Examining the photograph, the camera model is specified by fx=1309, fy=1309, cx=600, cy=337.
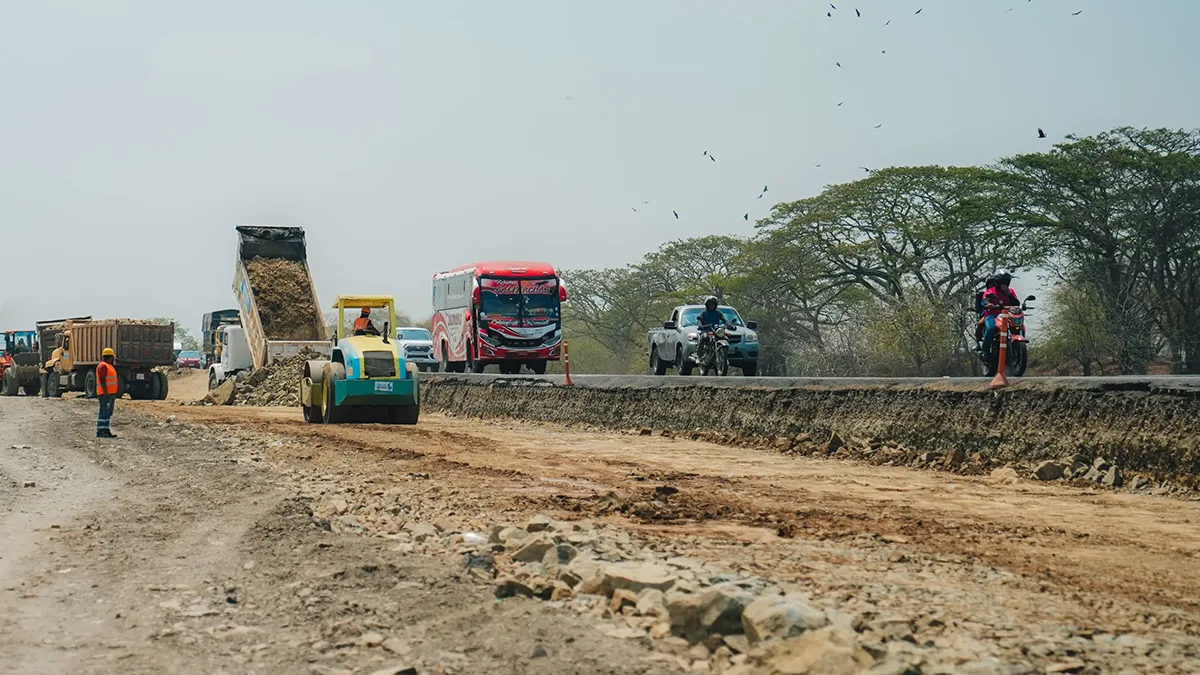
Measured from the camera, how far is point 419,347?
145ft

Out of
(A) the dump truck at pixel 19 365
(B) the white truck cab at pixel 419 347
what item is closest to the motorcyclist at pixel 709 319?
(B) the white truck cab at pixel 419 347

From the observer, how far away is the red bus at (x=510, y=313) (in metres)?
33.9

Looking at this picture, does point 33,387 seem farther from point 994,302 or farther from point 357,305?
point 994,302

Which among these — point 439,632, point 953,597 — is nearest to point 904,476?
point 953,597

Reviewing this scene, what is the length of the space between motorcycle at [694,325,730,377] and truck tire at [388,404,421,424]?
6184 millimetres

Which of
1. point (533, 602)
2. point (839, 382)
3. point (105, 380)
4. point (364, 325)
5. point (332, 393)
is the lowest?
point (533, 602)

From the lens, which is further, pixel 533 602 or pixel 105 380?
pixel 105 380

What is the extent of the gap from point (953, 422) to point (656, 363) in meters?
14.5

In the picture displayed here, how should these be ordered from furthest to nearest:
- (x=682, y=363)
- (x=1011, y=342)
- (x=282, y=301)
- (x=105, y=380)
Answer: (x=282, y=301) → (x=682, y=363) → (x=105, y=380) → (x=1011, y=342)

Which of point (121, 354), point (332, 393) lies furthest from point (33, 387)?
point (332, 393)

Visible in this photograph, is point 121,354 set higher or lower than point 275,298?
lower

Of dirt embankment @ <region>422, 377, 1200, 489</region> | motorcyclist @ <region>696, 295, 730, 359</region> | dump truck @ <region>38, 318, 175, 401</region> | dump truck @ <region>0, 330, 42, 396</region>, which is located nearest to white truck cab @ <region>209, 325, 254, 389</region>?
dump truck @ <region>38, 318, 175, 401</region>

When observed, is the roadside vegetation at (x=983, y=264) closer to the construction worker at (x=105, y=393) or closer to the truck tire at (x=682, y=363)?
the truck tire at (x=682, y=363)

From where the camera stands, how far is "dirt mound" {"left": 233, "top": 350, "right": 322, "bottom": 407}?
3225 cm
